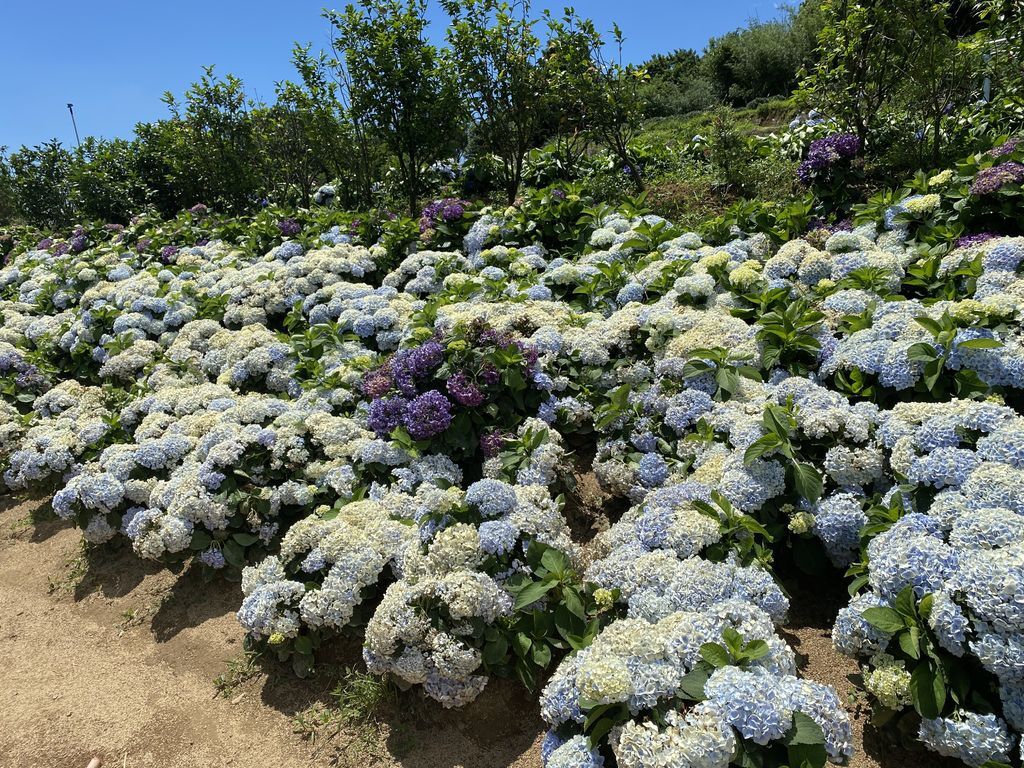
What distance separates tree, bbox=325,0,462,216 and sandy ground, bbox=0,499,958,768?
21.5 ft

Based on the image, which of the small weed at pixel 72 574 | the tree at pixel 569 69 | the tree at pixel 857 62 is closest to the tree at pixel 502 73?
the tree at pixel 569 69

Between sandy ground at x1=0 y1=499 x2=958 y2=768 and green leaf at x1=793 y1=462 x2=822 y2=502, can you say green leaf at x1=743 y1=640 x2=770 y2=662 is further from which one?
green leaf at x1=793 y1=462 x2=822 y2=502

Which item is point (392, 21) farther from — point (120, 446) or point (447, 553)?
point (447, 553)

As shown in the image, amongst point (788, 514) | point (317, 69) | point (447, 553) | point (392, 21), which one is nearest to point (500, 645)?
point (447, 553)

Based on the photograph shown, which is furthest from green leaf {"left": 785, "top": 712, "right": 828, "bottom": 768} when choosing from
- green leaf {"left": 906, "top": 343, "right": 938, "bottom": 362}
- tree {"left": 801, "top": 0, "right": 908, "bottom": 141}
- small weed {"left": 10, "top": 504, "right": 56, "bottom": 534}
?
tree {"left": 801, "top": 0, "right": 908, "bottom": 141}

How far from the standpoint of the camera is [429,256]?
21.5 feet

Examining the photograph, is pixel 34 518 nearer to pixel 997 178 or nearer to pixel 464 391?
pixel 464 391

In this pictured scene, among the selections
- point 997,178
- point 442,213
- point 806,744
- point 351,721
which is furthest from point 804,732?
point 442,213

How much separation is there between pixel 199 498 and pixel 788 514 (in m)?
3.38

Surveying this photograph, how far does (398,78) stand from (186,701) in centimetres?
753

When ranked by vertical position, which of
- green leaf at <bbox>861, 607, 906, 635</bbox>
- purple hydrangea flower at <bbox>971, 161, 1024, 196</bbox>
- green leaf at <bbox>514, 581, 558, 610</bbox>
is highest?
purple hydrangea flower at <bbox>971, 161, 1024, 196</bbox>

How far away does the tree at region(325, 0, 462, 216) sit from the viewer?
8383 millimetres

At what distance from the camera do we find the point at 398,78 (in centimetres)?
842

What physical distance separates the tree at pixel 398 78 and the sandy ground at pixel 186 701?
6.56 meters
